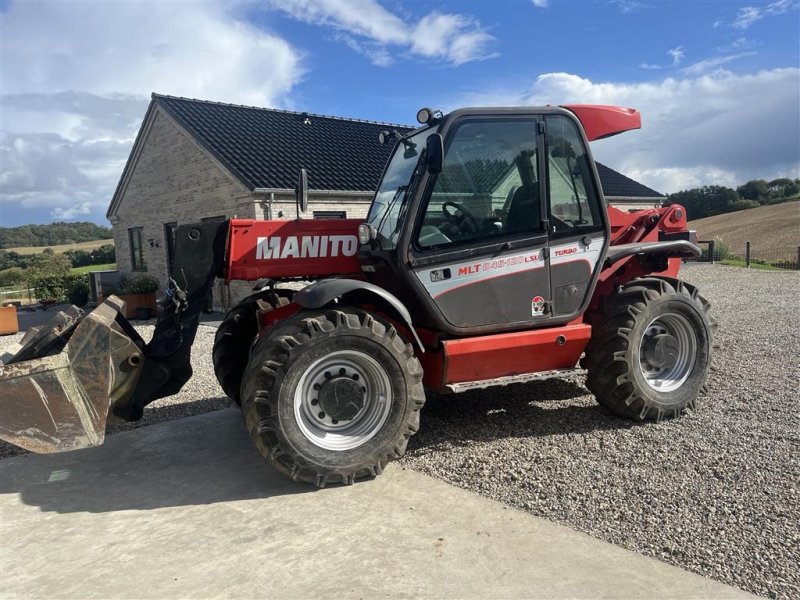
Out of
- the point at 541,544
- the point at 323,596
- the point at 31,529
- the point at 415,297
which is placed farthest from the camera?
the point at 415,297

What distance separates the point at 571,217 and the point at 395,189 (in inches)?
57.6

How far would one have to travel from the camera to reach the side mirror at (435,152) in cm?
400

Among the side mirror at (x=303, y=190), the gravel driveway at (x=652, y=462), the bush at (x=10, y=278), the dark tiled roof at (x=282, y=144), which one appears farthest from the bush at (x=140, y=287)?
the bush at (x=10, y=278)

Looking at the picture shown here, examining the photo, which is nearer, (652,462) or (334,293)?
(334,293)

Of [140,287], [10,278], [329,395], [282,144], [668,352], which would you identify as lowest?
[668,352]

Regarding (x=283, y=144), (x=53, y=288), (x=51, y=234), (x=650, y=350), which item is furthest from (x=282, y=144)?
(x=51, y=234)

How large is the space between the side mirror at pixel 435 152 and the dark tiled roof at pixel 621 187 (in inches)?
773

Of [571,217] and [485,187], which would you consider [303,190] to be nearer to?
[485,187]

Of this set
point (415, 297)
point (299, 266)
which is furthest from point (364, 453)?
point (299, 266)

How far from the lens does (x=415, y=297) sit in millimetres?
4355

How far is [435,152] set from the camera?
400 cm

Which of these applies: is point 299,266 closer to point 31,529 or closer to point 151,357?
point 151,357

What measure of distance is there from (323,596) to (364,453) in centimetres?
127

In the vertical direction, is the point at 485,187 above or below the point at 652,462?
above
